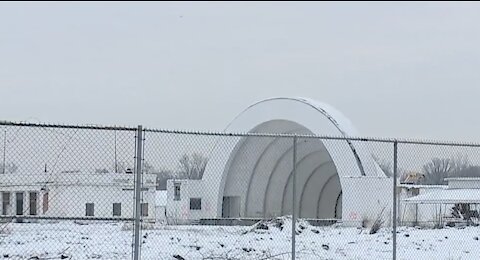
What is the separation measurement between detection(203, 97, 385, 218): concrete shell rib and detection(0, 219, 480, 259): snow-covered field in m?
14.9

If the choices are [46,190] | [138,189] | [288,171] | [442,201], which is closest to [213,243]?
[46,190]

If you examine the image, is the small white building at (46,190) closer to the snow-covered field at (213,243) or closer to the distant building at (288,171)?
the snow-covered field at (213,243)

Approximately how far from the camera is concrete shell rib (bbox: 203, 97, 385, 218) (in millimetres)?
36906

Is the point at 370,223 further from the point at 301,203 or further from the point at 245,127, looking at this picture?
the point at 301,203

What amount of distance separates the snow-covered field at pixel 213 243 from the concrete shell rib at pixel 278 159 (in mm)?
14918

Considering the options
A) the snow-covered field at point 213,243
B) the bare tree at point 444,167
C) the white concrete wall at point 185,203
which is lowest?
Answer: the snow-covered field at point 213,243

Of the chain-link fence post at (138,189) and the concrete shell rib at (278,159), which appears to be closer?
the chain-link fence post at (138,189)

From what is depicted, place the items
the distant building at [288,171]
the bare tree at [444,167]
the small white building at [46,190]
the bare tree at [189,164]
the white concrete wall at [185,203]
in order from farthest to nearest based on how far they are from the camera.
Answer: the distant building at [288,171], the white concrete wall at [185,203], the bare tree at [444,167], the bare tree at [189,164], the small white building at [46,190]

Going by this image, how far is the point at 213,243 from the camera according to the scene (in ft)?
55.5

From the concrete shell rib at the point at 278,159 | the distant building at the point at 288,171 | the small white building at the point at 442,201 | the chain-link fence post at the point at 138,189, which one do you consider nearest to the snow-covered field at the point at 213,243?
the chain-link fence post at the point at 138,189

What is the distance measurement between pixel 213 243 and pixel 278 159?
89.3 ft

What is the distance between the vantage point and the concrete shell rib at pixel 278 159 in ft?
121

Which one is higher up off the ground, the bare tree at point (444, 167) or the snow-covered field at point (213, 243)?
the bare tree at point (444, 167)

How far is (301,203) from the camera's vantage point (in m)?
46.2
